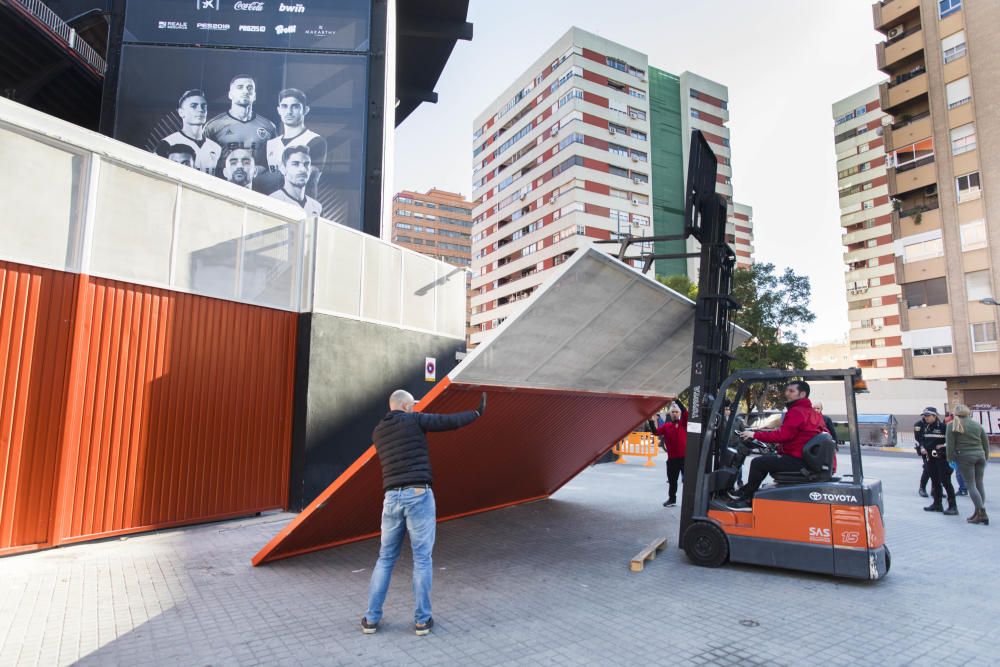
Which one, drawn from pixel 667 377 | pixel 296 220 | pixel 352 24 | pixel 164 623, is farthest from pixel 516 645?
pixel 352 24

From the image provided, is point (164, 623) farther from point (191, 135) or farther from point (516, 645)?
point (191, 135)

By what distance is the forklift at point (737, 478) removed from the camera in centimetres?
614

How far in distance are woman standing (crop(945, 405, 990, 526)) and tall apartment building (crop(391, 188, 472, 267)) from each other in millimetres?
115116

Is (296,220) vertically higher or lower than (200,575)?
higher

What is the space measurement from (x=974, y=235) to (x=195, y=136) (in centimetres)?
4170

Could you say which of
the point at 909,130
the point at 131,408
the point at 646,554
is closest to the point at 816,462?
the point at 646,554

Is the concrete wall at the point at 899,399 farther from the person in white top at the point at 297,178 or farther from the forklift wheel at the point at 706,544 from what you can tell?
the forklift wheel at the point at 706,544

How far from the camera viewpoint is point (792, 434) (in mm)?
6660

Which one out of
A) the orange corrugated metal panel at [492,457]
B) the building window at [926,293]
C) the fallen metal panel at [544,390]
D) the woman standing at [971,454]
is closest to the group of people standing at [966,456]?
the woman standing at [971,454]

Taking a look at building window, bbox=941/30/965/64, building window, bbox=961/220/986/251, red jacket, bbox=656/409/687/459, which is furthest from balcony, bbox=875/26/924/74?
red jacket, bbox=656/409/687/459

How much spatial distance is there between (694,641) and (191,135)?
19.6m

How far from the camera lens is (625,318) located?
23.4 feet

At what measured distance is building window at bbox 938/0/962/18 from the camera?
1457 inches

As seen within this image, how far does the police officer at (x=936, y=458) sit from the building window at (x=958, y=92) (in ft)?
118
